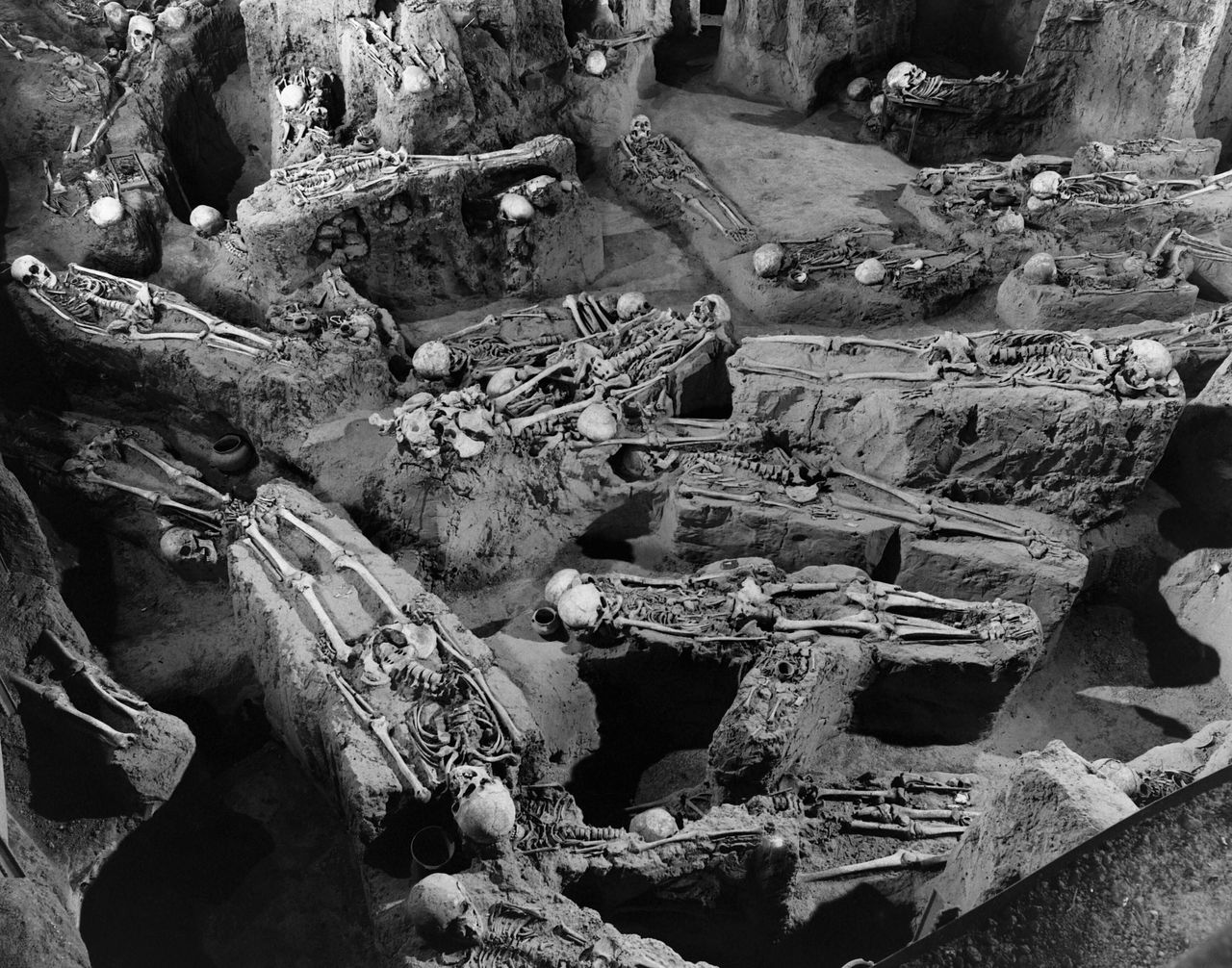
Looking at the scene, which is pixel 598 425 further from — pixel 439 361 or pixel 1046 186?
pixel 1046 186

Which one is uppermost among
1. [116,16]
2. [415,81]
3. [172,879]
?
[116,16]

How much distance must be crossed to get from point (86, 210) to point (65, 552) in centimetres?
306

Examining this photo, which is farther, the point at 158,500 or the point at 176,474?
the point at 176,474

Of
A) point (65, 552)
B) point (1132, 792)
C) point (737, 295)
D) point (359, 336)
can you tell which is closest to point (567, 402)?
point (359, 336)

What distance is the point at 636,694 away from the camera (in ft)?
19.5

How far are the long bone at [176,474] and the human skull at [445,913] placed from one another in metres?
3.50

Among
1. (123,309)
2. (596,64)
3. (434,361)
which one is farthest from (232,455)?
(596,64)

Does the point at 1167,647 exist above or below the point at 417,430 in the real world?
below

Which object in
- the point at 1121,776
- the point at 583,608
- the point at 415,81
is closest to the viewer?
the point at 1121,776

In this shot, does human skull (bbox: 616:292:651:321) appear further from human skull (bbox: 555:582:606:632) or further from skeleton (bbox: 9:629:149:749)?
skeleton (bbox: 9:629:149:749)

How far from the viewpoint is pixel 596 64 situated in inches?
408

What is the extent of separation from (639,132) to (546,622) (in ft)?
19.7

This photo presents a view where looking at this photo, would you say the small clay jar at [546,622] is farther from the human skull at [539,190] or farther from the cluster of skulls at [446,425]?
the human skull at [539,190]

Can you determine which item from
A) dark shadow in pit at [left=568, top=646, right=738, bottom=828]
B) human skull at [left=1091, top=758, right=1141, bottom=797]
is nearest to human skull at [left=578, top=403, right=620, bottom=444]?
dark shadow in pit at [left=568, top=646, right=738, bottom=828]
